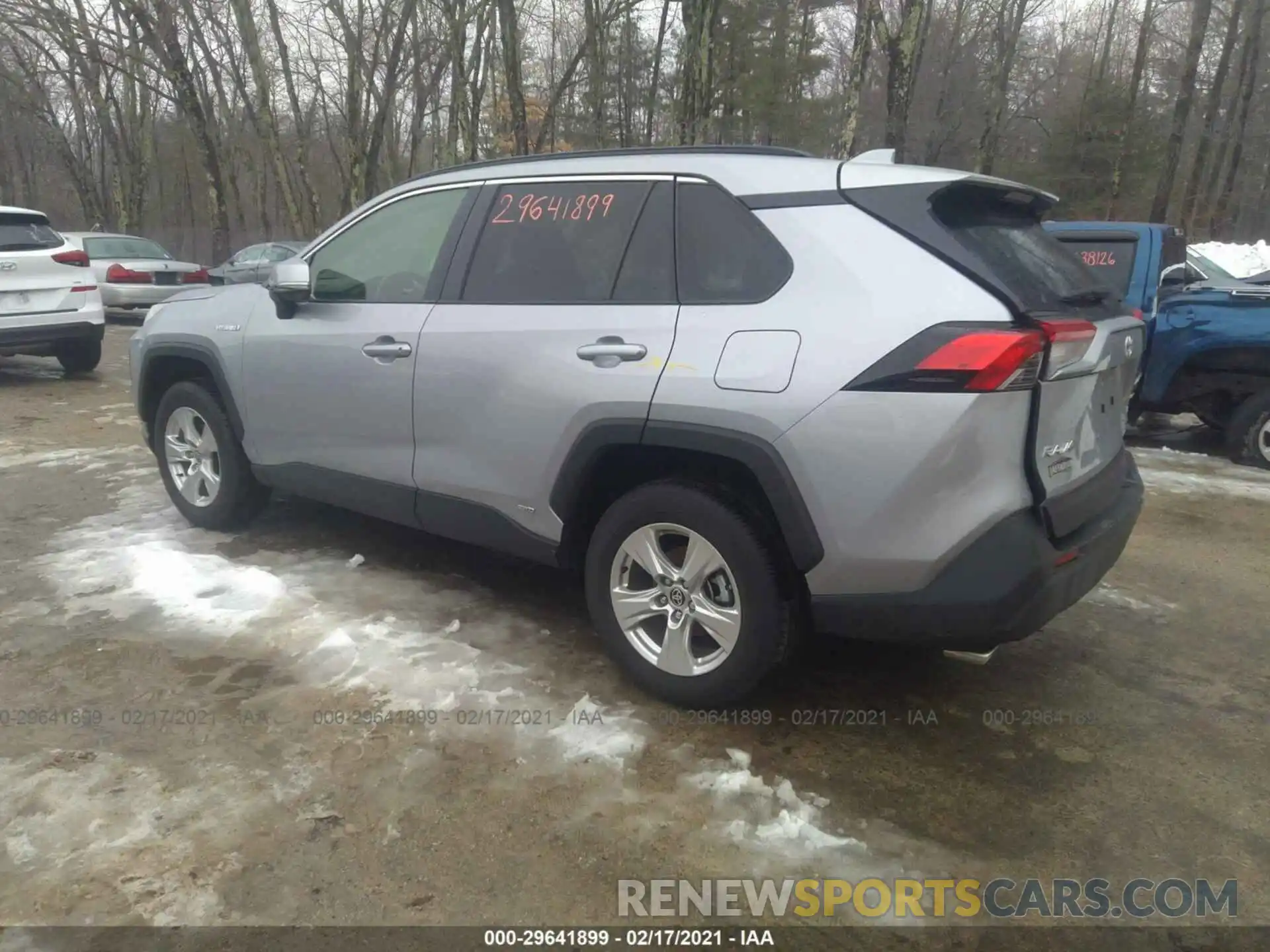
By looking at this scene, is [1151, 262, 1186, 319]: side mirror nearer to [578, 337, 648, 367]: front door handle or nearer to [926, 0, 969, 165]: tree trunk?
[578, 337, 648, 367]: front door handle

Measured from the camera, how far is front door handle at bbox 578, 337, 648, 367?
3.11 metres

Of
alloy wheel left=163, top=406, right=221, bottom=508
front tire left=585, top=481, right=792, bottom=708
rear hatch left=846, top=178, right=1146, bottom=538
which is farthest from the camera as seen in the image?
alloy wheel left=163, top=406, right=221, bottom=508

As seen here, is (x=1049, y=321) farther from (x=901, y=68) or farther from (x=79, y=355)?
(x=79, y=355)

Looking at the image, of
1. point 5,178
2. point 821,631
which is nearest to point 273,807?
point 821,631

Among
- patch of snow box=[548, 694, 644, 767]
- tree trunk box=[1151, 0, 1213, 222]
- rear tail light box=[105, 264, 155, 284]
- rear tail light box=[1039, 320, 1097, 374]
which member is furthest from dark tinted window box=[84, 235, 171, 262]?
tree trunk box=[1151, 0, 1213, 222]

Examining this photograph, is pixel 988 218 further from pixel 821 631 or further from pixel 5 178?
pixel 5 178

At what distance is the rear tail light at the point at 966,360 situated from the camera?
99.7 inches

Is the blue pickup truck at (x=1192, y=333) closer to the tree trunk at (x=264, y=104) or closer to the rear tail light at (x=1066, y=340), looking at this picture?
the rear tail light at (x=1066, y=340)

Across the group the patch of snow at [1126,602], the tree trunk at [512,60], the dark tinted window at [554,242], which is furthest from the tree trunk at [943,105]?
the dark tinted window at [554,242]

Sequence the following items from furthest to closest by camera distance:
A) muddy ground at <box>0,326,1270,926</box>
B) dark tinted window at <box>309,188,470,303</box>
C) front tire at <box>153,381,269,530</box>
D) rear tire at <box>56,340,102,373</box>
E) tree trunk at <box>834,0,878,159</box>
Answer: tree trunk at <box>834,0,878,159</box>
rear tire at <box>56,340,102,373</box>
front tire at <box>153,381,269,530</box>
dark tinted window at <box>309,188,470,303</box>
muddy ground at <box>0,326,1270,926</box>

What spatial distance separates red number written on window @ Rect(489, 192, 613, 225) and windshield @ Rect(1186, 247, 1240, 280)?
805cm

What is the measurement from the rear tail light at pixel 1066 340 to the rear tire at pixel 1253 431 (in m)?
5.40

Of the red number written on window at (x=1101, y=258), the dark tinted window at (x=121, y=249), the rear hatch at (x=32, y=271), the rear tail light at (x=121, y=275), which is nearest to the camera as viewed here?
the red number written on window at (x=1101, y=258)

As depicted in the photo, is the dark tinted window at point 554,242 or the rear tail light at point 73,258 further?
the rear tail light at point 73,258
